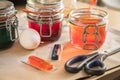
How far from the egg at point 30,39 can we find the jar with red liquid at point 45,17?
0.03 m

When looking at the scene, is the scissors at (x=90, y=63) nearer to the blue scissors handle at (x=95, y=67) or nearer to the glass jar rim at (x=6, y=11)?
the blue scissors handle at (x=95, y=67)

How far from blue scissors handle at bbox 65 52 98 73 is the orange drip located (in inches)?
1.6

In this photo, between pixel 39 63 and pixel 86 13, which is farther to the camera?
pixel 86 13

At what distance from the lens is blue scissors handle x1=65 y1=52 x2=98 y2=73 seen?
536 mm

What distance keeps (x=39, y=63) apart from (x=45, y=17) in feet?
0.45

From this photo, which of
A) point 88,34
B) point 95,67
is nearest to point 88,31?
point 88,34

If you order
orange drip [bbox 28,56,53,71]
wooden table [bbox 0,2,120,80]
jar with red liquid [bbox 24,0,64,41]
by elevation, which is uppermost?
jar with red liquid [bbox 24,0,64,41]

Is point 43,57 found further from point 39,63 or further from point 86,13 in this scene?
point 86,13

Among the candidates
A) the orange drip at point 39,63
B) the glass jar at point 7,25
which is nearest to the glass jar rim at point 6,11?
the glass jar at point 7,25

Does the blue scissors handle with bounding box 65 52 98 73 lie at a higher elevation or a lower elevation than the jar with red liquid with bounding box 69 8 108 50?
lower

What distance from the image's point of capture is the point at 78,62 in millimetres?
575

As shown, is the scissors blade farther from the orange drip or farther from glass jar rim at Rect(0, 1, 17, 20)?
glass jar rim at Rect(0, 1, 17, 20)

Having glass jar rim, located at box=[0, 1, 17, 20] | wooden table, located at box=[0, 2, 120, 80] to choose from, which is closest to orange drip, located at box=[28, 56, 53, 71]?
wooden table, located at box=[0, 2, 120, 80]

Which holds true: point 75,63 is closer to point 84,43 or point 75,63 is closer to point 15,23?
point 84,43
